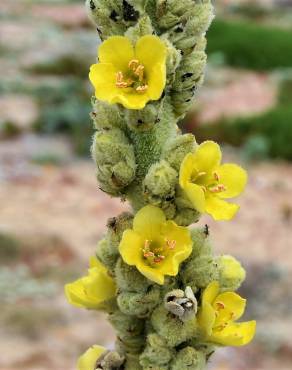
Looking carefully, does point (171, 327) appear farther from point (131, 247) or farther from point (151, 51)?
point (151, 51)

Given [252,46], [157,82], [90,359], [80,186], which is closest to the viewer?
[157,82]

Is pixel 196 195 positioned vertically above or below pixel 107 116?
below

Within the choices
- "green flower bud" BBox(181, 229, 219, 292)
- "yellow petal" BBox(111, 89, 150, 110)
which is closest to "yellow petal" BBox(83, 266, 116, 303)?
"green flower bud" BBox(181, 229, 219, 292)

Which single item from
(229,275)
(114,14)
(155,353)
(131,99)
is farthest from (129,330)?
(114,14)

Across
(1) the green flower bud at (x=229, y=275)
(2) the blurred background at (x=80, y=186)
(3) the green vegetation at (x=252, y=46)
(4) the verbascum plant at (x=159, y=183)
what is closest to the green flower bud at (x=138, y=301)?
(4) the verbascum plant at (x=159, y=183)

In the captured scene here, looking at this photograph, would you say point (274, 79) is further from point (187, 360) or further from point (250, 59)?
point (187, 360)

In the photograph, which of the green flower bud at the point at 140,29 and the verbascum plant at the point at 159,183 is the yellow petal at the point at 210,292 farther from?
the green flower bud at the point at 140,29

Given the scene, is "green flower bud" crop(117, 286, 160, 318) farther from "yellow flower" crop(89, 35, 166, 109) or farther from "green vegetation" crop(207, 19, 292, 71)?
"green vegetation" crop(207, 19, 292, 71)
